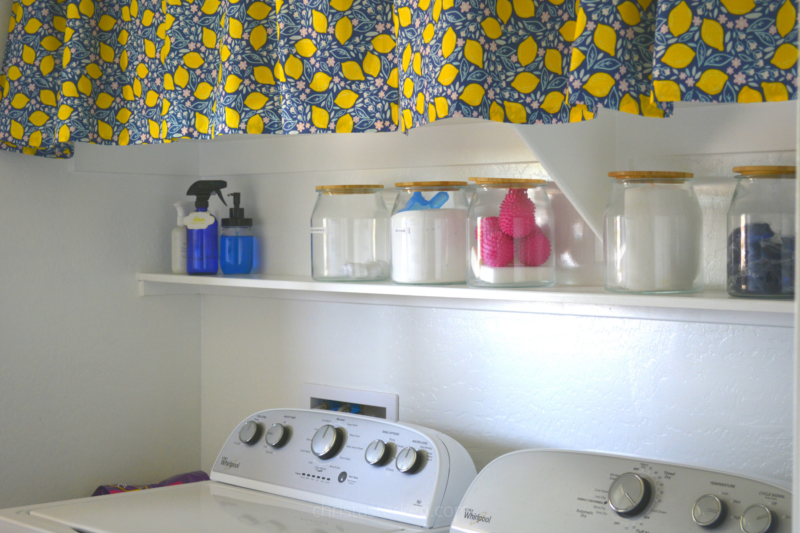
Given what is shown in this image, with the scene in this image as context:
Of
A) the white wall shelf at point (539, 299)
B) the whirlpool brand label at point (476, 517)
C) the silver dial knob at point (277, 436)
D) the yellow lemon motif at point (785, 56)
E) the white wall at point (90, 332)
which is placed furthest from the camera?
the white wall at point (90, 332)

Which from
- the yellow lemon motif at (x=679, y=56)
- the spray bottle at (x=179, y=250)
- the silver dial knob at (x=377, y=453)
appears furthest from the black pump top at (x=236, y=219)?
the yellow lemon motif at (x=679, y=56)

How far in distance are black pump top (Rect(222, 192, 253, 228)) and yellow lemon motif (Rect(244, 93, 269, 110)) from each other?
1.92 ft

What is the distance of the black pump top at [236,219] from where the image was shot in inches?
66.6

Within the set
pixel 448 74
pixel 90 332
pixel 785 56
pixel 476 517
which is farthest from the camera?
pixel 90 332

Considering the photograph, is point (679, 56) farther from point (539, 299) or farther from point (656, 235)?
point (539, 299)

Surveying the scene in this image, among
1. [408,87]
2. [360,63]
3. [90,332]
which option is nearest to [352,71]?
[360,63]

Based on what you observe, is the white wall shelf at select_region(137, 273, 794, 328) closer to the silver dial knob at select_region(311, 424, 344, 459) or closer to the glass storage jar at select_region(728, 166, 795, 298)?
the glass storage jar at select_region(728, 166, 795, 298)

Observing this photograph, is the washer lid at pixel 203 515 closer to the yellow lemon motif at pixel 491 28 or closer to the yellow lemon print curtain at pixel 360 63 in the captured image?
the yellow lemon print curtain at pixel 360 63

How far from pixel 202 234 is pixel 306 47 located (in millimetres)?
759

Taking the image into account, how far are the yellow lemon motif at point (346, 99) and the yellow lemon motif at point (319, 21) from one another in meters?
0.10

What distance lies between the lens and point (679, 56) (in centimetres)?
77

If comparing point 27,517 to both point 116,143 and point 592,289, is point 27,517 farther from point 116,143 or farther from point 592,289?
point 592,289

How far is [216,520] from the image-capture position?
1.18 m

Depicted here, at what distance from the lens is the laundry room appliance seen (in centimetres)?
96
